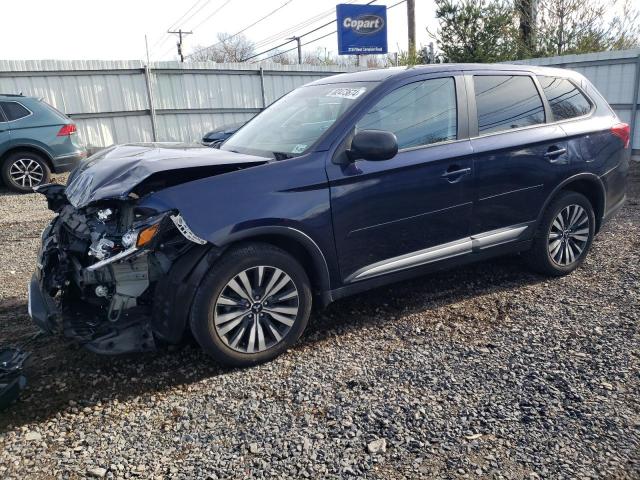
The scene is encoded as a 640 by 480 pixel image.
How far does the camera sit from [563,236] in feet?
15.6

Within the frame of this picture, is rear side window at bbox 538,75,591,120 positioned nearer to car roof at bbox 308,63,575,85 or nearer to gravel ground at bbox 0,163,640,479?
car roof at bbox 308,63,575,85

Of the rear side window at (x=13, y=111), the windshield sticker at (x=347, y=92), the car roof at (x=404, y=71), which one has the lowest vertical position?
the windshield sticker at (x=347, y=92)

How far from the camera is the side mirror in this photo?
11.2 feet

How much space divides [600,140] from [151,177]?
12.6ft

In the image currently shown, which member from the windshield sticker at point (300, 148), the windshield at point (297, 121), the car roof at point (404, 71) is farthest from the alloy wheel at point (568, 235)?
the windshield sticker at point (300, 148)

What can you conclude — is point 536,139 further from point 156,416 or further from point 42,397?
point 42,397

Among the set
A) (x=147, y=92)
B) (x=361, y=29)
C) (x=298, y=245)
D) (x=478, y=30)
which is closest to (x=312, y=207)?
(x=298, y=245)

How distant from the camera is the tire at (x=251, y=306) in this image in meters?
3.17

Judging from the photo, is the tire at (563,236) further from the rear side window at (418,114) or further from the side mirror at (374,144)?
the side mirror at (374,144)

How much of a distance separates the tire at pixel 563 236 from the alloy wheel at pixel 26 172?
8752 millimetres

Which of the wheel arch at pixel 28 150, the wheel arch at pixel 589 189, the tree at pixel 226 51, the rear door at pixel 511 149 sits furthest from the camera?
the tree at pixel 226 51

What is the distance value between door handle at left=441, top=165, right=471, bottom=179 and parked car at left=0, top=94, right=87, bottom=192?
27.1 feet

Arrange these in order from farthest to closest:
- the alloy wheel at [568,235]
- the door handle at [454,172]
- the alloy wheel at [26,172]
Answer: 1. the alloy wheel at [26,172]
2. the alloy wheel at [568,235]
3. the door handle at [454,172]

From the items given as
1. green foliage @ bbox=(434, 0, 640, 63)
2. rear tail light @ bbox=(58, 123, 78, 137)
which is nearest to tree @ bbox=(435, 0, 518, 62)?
green foliage @ bbox=(434, 0, 640, 63)
